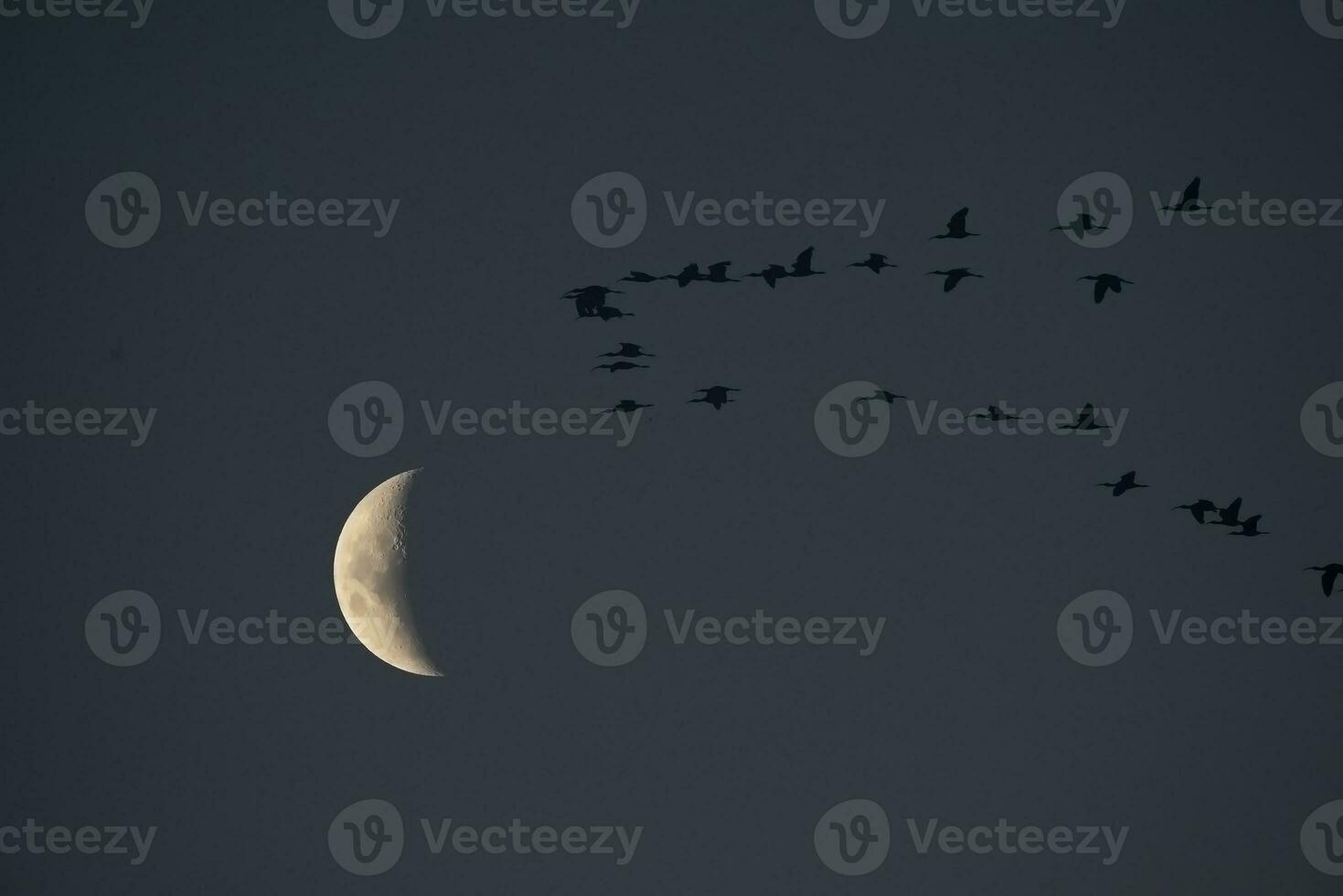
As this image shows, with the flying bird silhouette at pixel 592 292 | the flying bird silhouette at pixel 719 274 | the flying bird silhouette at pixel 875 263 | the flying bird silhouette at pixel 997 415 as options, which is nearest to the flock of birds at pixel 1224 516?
the flying bird silhouette at pixel 997 415

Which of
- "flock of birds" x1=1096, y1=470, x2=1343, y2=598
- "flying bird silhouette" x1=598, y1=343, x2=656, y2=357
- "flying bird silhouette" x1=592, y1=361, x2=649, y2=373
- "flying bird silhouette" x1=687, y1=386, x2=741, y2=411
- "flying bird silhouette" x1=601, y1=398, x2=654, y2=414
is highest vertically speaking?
"flying bird silhouette" x1=598, y1=343, x2=656, y2=357

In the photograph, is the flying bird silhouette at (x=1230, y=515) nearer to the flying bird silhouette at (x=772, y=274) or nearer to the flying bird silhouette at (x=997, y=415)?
the flying bird silhouette at (x=997, y=415)

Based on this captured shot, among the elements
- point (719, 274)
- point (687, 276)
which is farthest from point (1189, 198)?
point (687, 276)

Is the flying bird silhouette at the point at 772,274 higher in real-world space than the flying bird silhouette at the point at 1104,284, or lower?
lower

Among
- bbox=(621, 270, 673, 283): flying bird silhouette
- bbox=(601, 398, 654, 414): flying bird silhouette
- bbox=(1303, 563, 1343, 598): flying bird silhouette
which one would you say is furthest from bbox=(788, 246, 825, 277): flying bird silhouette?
bbox=(1303, 563, 1343, 598): flying bird silhouette

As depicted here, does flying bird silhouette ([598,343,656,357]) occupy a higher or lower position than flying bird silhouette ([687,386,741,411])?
higher

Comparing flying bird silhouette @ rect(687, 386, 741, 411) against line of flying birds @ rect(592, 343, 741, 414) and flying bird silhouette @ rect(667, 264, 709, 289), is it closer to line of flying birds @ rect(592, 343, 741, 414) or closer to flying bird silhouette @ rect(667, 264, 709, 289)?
line of flying birds @ rect(592, 343, 741, 414)

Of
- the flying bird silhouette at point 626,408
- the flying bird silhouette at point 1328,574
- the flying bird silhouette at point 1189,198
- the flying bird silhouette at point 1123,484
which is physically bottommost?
the flying bird silhouette at point 1328,574

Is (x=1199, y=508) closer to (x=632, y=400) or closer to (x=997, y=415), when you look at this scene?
(x=997, y=415)
